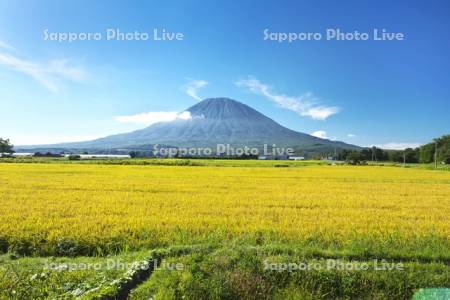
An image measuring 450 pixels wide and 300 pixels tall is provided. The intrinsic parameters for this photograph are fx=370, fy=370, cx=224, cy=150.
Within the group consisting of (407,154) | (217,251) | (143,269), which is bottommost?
(143,269)

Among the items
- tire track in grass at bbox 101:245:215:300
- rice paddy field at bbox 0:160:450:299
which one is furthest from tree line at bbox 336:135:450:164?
tire track in grass at bbox 101:245:215:300

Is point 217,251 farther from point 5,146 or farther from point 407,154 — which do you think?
point 5,146

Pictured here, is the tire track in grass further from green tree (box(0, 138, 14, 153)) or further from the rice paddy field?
green tree (box(0, 138, 14, 153))

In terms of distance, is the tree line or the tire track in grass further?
the tree line

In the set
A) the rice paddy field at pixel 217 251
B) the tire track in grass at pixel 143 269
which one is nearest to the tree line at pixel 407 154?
the rice paddy field at pixel 217 251

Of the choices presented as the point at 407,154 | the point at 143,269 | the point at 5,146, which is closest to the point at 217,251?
the point at 143,269

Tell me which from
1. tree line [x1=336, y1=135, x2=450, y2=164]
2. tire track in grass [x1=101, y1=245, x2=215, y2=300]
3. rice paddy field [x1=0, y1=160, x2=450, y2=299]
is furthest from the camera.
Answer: tree line [x1=336, y1=135, x2=450, y2=164]

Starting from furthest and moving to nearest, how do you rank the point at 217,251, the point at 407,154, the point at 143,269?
1. the point at 407,154
2. the point at 217,251
3. the point at 143,269

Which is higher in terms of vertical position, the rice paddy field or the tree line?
the tree line

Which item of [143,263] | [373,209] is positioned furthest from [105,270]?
[373,209]

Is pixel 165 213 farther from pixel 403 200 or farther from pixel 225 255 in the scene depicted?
pixel 403 200

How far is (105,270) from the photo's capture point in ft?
24.3

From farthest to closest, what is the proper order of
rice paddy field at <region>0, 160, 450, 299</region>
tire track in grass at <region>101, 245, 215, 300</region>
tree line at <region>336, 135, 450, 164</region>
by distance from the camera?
1. tree line at <region>336, 135, 450, 164</region>
2. rice paddy field at <region>0, 160, 450, 299</region>
3. tire track in grass at <region>101, 245, 215, 300</region>

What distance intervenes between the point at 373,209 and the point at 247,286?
11.4 metres
